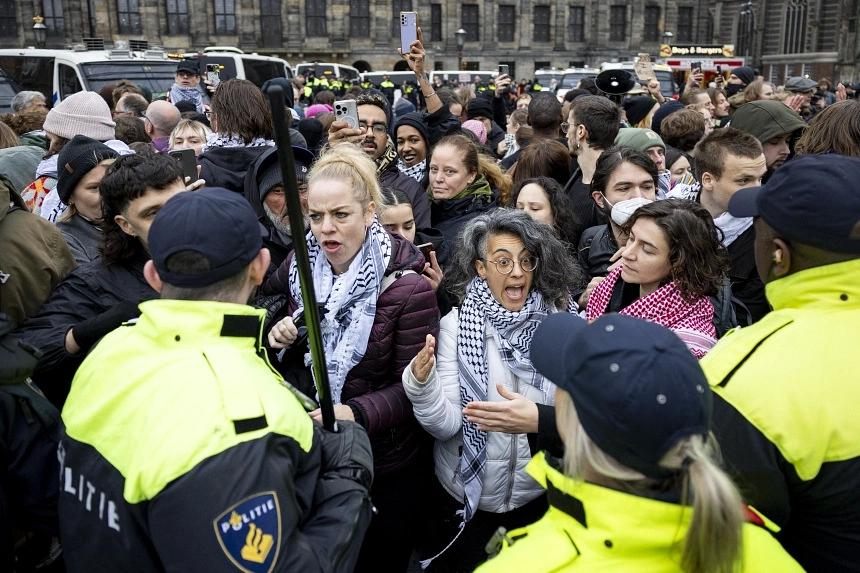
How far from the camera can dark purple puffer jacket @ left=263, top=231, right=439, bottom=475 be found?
2.75 metres

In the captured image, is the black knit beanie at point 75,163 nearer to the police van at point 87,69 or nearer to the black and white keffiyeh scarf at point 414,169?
the black and white keffiyeh scarf at point 414,169

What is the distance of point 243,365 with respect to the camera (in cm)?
169

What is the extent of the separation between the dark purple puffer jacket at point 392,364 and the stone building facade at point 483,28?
3150 cm

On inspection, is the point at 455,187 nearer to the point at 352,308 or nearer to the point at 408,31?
the point at 352,308

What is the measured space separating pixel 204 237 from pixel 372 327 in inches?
44.6

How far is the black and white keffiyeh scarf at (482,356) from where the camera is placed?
111 inches

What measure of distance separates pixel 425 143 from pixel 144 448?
149 inches

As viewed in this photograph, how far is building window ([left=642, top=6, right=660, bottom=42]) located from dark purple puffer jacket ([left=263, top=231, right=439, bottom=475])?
42875 mm

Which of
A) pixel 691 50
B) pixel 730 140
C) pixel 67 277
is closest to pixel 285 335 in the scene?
pixel 67 277

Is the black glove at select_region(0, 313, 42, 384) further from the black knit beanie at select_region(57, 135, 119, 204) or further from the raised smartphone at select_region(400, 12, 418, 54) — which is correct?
the raised smartphone at select_region(400, 12, 418, 54)

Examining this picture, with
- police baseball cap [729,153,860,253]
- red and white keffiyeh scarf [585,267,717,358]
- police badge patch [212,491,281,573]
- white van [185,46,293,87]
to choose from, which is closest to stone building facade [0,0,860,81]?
white van [185,46,293,87]

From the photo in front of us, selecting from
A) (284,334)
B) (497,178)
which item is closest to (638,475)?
(284,334)

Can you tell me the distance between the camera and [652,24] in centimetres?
4153

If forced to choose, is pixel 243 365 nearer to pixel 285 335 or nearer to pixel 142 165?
pixel 285 335
